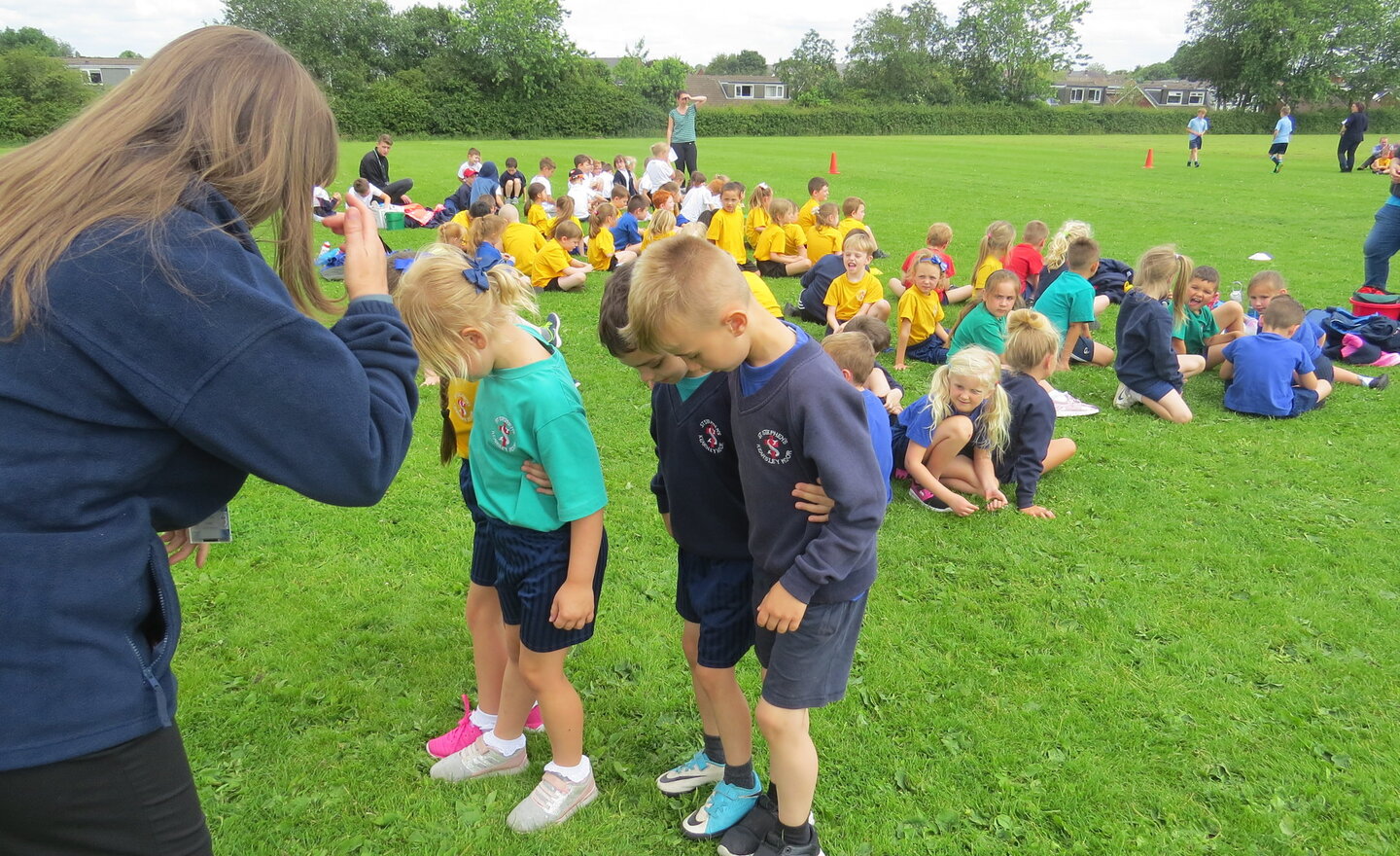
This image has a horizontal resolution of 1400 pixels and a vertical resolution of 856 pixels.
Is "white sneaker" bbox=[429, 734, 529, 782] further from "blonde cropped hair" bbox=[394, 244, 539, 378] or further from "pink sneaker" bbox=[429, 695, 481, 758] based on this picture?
"blonde cropped hair" bbox=[394, 244, 539, 378]

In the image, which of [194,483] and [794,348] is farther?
[794,348]

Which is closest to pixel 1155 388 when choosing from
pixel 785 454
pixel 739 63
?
pixel 785 454

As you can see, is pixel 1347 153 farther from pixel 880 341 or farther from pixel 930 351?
pixel 880 341

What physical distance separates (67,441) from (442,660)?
285cm

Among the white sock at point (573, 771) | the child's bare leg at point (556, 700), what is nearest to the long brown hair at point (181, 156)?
the child's bare leg at point (556, 700)

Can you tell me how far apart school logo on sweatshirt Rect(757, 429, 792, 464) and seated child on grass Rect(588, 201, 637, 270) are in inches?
395

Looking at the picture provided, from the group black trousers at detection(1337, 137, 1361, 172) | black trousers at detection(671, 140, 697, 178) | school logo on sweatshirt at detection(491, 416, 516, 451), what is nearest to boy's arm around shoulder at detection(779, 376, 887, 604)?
school logo on sweatshirt at detection(491, 416, 516, 451)

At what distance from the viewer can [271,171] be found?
65.2 inches

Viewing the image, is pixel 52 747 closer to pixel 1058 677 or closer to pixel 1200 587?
pixel 1058 677

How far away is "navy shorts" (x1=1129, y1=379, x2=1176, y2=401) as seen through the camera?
723 centimetres

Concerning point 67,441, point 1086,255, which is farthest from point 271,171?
point 1086,255

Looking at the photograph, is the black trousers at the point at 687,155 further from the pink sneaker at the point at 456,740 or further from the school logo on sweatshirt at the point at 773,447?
the school logo on sweatshirt at the point at 773,447

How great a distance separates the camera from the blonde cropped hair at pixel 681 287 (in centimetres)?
231

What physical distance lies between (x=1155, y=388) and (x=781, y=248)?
6035 mm
